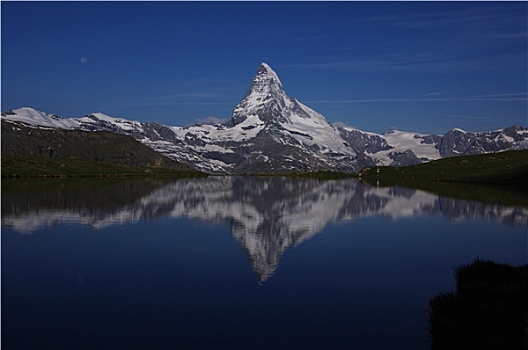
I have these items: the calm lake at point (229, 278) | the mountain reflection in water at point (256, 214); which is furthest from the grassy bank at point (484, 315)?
the mountain reflection in water at point (256, 214)

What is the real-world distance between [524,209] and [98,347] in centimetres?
8389

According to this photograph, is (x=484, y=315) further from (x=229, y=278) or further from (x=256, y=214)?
(x=256, y=214)

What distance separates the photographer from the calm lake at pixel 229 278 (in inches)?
1012

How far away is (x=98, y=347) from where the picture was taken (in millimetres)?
23766

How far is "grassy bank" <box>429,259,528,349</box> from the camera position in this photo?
913 inches

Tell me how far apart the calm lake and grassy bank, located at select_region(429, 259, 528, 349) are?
117 cm

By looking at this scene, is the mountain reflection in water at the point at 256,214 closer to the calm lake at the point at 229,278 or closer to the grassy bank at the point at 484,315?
the calm lake at the point at 229,278

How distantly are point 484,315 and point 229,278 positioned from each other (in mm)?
16561

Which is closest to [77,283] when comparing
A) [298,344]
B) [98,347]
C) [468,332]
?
[98,347]

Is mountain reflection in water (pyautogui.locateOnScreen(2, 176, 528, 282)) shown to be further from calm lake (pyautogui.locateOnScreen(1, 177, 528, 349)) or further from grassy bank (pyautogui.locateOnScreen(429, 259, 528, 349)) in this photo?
grassy bank (pyautogui.locateOnScreen(429, 259, 528, 349))

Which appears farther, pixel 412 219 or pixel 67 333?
pixel 412 219

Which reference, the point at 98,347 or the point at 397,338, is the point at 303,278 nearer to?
the point at 397,338

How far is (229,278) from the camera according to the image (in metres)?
37.1

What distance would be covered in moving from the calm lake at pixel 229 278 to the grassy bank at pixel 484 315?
117 cm
